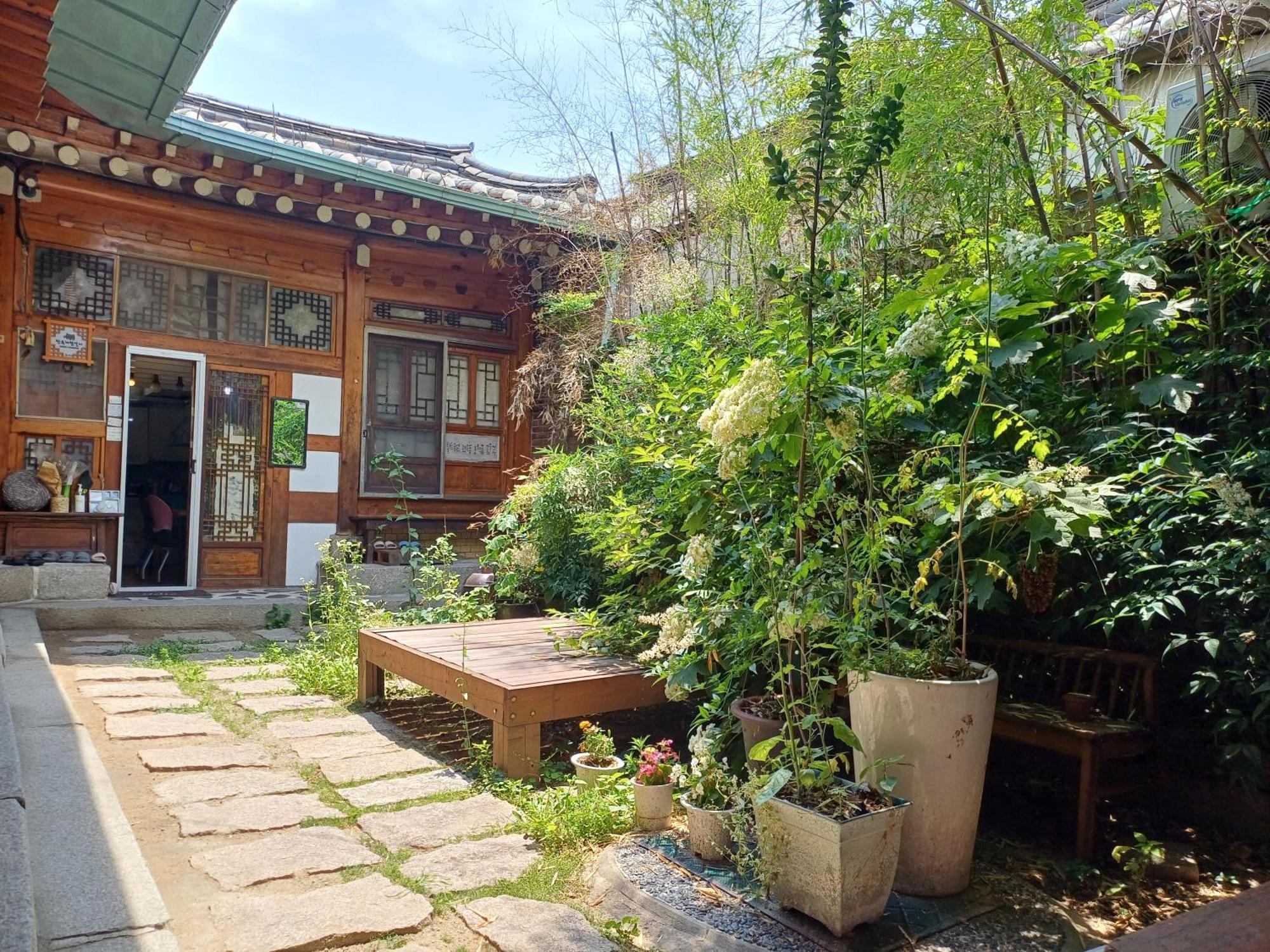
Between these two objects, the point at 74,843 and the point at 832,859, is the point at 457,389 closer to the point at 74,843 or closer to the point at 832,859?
the point at 74,843

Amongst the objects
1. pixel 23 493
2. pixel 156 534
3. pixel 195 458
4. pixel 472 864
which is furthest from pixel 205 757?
pixel 156 534

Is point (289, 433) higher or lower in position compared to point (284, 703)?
higher

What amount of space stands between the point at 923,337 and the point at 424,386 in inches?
256

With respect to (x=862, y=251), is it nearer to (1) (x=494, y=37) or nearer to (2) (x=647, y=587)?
(2) (x=647, y=587)

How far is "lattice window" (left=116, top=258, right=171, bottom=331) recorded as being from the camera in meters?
6.75

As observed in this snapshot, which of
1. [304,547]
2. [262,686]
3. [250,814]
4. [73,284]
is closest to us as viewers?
[250,814]

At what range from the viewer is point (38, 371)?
6.38m

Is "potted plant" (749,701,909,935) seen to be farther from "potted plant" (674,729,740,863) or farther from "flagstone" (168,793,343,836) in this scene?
"flagstone" (168,793,343,836)

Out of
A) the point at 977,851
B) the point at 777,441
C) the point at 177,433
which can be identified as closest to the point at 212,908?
the point at 777,441

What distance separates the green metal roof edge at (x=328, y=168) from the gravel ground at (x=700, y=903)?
220 inches

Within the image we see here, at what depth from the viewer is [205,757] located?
10.9ft

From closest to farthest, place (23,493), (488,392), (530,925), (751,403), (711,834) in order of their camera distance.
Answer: (530,925) → (751,403) → (711,834) → (23,493) → (488,392)

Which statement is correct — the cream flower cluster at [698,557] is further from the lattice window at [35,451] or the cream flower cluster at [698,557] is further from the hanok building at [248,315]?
the lattice window at [35,451]

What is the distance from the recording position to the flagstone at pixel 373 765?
3.21 m
